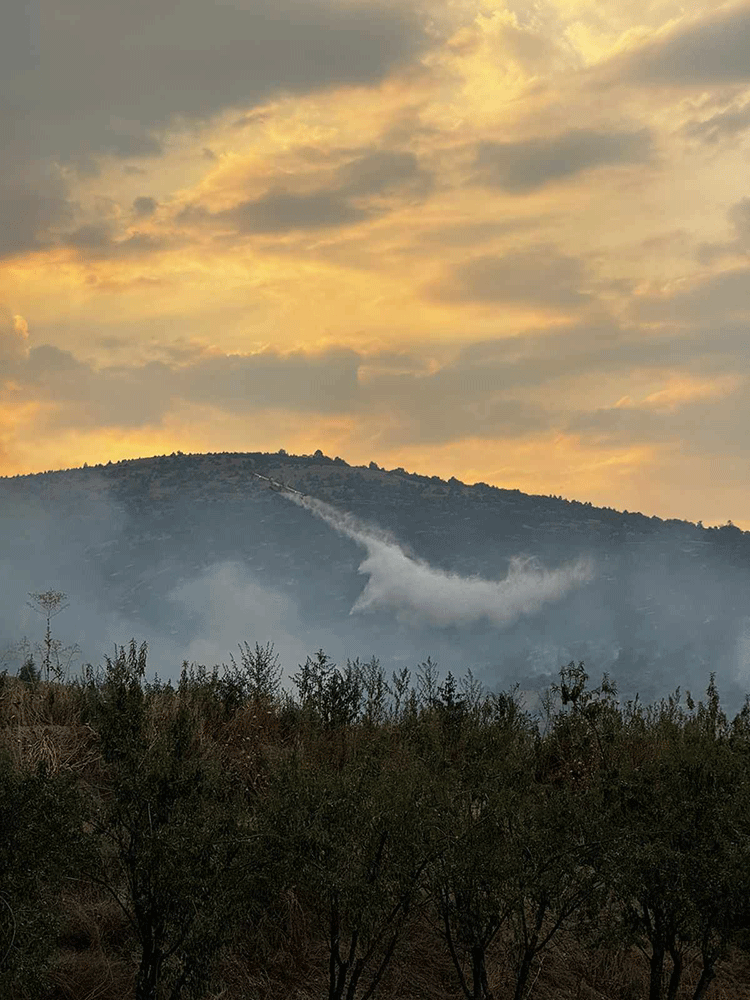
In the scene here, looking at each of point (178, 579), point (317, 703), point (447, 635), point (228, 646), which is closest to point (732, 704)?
point (447, 635)

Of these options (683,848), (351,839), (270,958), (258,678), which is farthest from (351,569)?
(351,839)

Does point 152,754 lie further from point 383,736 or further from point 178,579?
point 178,579

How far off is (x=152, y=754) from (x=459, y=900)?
3.15 meters

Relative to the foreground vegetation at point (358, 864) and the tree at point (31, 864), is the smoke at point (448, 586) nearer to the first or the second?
the foreground vegetation at point (358, 864)

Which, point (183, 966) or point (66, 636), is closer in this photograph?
point (183, 966)

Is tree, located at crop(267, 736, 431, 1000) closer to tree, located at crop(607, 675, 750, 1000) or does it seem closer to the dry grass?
the dry grass

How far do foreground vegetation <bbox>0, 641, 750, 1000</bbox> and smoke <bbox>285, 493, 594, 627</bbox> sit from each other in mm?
156362

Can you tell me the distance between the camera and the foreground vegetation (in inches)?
389

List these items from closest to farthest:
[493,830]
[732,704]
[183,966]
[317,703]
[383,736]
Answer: [183,966] → [493,830] → [383,736] → [317,703] → [732,704]

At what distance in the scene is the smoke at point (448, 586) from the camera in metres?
172

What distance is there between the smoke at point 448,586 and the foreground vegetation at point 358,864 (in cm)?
15636

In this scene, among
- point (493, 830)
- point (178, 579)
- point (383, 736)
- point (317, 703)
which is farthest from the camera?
point (178, 579)

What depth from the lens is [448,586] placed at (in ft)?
577

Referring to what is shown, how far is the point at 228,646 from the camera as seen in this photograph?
546ft
